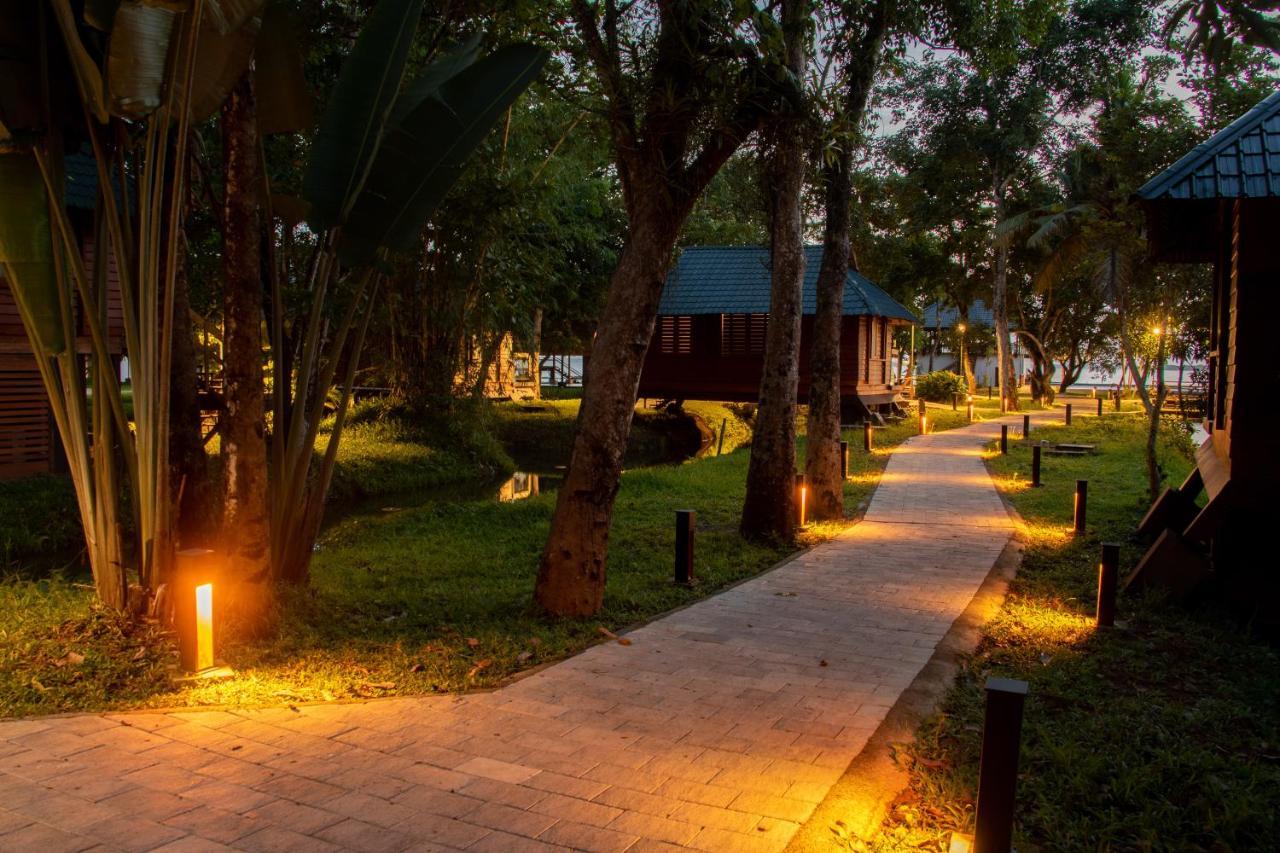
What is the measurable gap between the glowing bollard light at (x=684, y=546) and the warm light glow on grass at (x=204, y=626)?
4.24m

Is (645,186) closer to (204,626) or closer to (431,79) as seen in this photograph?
(431,79)

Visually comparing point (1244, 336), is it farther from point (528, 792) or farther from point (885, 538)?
point (528, 792)

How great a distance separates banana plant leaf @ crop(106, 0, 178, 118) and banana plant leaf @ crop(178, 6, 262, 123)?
183 mm

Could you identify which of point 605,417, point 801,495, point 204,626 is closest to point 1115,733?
point 605,417

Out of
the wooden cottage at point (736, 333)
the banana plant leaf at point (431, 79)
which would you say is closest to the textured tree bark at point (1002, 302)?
the wooden cottage at point (736, 333)

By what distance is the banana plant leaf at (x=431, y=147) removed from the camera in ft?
20.6

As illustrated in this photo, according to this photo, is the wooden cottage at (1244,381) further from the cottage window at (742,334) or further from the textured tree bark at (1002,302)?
the textured tree bark at (1002,302)

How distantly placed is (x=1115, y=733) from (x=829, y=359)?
7.55 meters

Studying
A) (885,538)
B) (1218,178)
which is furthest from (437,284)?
(1218,178)

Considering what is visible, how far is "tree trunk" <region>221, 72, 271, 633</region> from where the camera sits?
631 cm

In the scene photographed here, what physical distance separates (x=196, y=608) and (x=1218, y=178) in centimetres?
788

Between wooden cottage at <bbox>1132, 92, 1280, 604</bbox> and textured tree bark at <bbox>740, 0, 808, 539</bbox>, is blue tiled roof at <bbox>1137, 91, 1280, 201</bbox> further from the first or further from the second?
textured tree bark at <bbox>740, 0, 808, 539</bbox>

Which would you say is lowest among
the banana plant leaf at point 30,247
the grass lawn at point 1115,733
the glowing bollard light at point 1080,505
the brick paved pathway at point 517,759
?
the grass lawn at point 1115,733

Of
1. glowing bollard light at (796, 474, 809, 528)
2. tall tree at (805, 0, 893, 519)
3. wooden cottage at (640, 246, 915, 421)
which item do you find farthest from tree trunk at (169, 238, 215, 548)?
wooden cottage at (640, 246, 915, 421)
